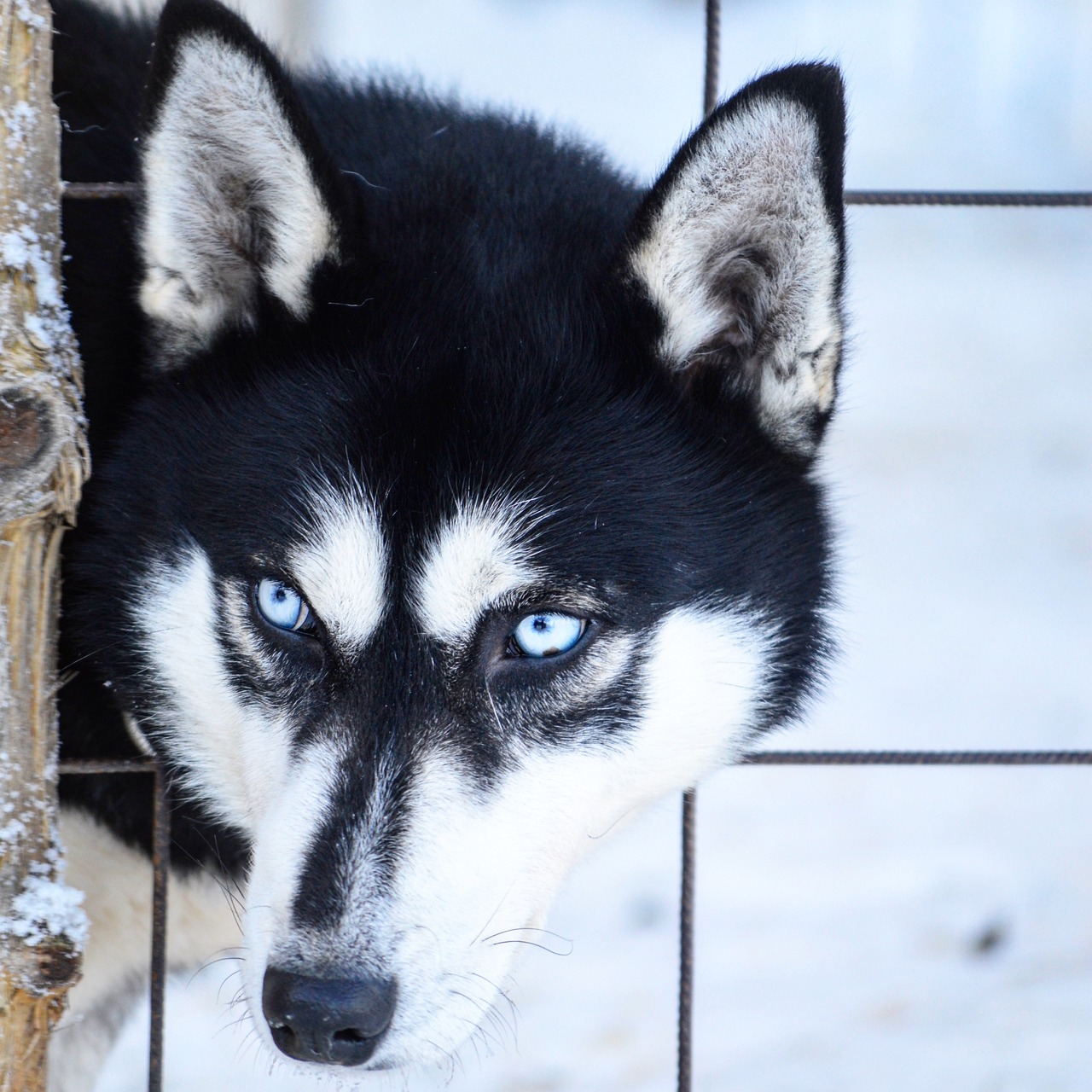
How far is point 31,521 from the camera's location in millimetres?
1805

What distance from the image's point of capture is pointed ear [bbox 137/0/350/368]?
5.76 ft

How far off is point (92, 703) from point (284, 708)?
54 cm

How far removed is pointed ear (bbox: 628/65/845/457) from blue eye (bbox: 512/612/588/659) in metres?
0.44

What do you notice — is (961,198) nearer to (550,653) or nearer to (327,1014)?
(550,653)

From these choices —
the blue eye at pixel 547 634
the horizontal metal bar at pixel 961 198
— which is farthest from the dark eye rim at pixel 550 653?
the horizontal metal bar at pixel 961 198

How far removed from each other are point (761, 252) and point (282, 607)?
87cm

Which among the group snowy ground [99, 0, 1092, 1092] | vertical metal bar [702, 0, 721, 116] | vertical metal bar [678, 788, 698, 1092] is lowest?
snowy ground [99, 0, 1092, 1092]

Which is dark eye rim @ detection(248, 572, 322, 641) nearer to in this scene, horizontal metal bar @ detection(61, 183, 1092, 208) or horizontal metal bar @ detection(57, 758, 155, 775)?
horizontal metal bar @ detection(57, 758, 155, 775)

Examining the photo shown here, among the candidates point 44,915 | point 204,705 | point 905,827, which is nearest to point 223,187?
point 204,705

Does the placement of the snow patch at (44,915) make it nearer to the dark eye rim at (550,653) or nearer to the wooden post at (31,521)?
the wooden post at (31,521)

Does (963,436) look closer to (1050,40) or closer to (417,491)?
(417,491)

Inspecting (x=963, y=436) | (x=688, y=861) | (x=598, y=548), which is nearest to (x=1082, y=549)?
(x=963, y=436)

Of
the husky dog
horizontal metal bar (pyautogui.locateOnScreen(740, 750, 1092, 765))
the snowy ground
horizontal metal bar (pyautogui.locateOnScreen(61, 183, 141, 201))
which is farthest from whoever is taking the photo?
the snowy ground

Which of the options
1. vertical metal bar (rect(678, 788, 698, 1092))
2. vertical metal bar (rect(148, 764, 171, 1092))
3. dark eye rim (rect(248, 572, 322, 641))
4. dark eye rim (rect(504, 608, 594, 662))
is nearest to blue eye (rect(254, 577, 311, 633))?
dark eye rim (rect(248, 572, 322, 641))
